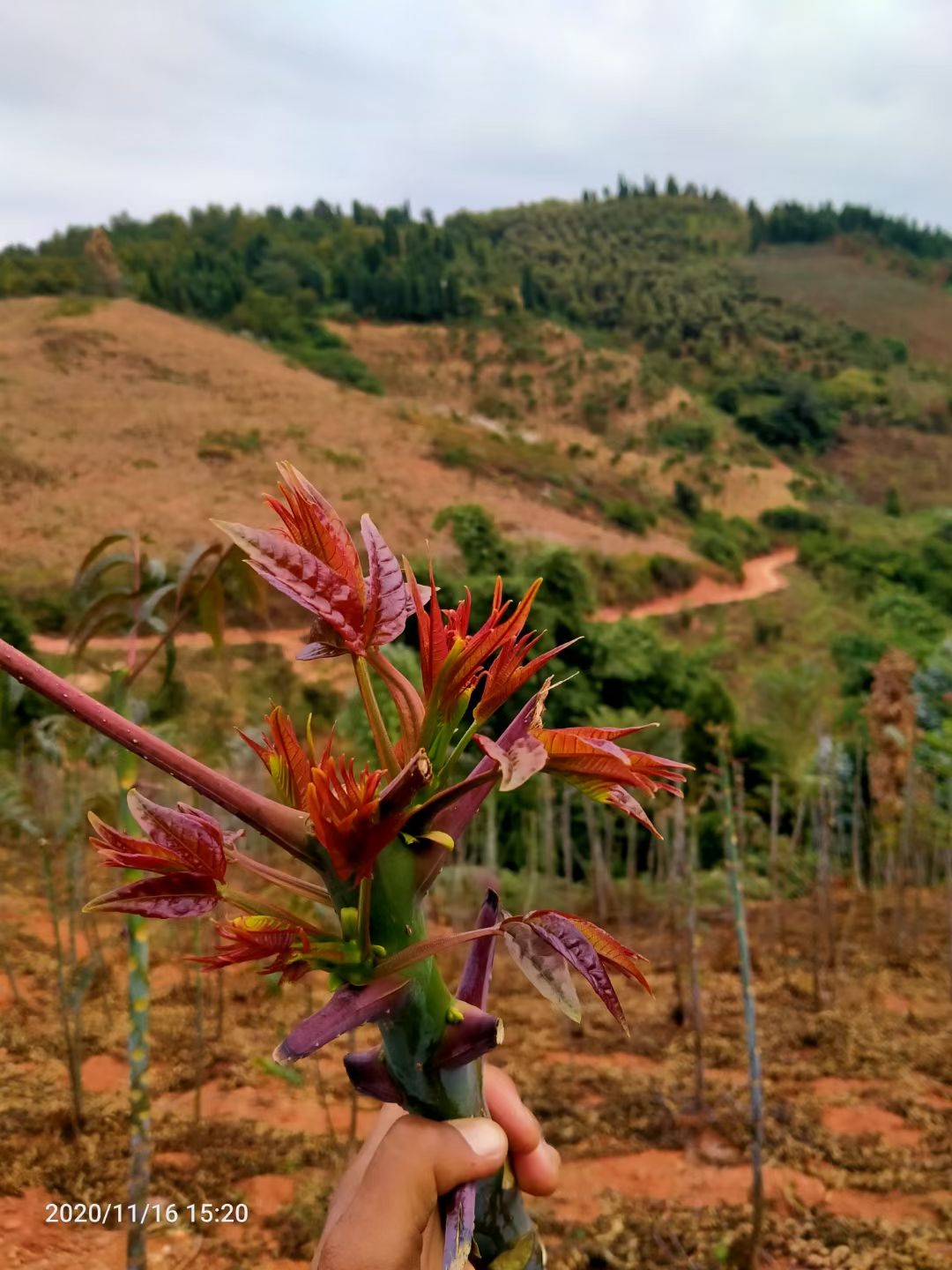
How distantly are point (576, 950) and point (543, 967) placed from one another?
28mm

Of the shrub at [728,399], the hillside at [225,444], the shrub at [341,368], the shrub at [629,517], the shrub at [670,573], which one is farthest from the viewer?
the shrub at [728,399]

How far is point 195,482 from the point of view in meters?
16.5

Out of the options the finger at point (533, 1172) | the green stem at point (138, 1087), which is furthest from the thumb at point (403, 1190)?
the green stem at point (138, 1087)

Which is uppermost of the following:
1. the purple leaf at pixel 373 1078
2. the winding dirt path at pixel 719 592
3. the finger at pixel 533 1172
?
the purple leaf at pixel 373 1078

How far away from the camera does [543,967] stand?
58 centimetres

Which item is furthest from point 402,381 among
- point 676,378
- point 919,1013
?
point 919,1013

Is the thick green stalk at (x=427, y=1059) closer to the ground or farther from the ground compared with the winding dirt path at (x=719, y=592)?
farther from the ground

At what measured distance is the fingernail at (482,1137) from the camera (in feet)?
2.21

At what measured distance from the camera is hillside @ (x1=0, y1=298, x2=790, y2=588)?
1118cm

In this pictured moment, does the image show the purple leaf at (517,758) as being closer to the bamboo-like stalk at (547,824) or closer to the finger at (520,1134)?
the finger at (520,1134)

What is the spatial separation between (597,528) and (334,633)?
24.7m

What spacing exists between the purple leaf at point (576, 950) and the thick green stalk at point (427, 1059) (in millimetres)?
88

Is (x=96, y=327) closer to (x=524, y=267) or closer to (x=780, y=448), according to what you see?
(x=780, y=448)

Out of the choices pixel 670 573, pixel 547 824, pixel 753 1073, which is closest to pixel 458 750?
pixel 753 1073
